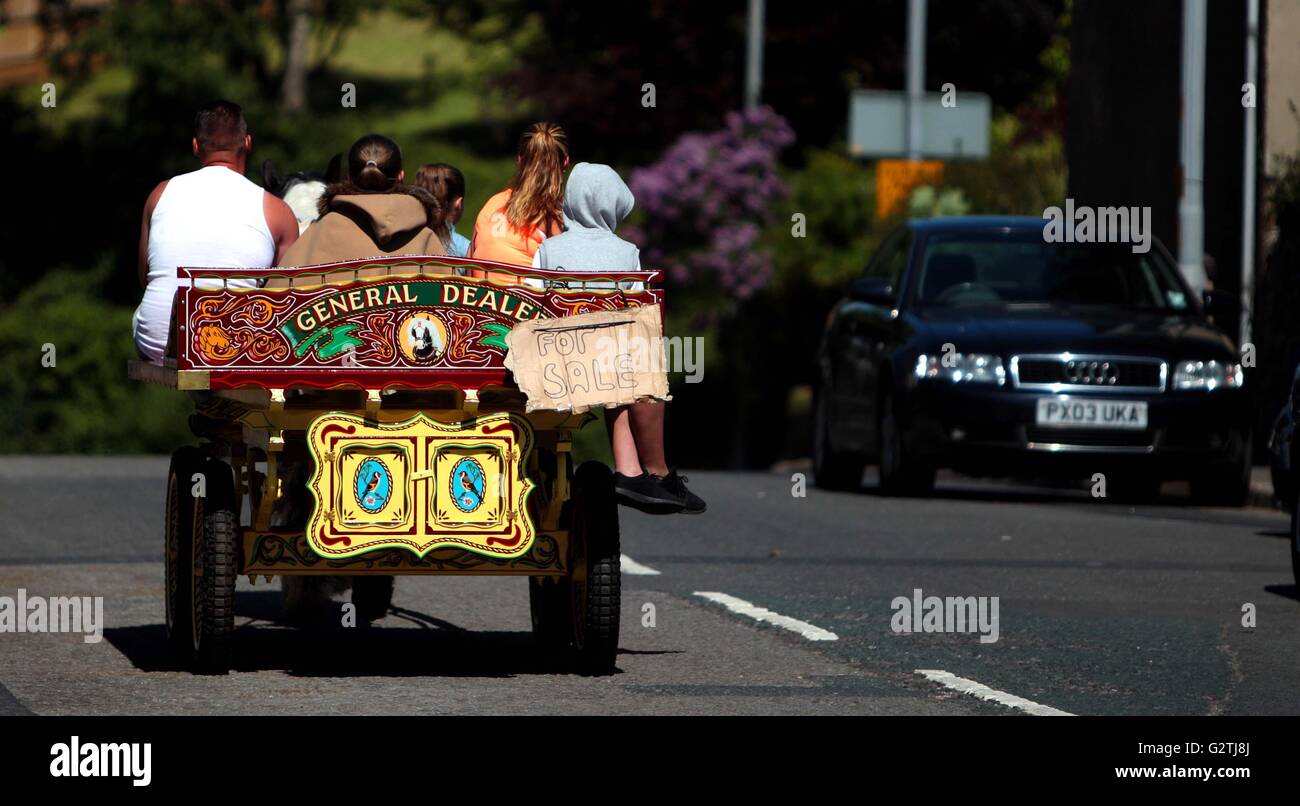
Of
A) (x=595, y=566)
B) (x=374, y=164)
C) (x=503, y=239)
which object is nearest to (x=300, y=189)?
(x=503, y=239)

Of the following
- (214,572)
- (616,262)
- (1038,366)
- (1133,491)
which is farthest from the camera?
(1133,491)

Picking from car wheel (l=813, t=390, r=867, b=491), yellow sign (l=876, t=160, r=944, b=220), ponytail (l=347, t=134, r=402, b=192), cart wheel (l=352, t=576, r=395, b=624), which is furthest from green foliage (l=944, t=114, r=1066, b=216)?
ponytail (l=347, t=134, r=402, b=192)

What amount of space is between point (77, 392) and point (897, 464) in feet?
84.0

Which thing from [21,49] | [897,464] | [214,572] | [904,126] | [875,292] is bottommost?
[897,464]

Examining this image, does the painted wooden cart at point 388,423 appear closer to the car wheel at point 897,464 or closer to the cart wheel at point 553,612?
the cart wheel at point 553,612

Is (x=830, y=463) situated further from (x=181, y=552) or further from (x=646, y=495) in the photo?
(x=181, y=552)

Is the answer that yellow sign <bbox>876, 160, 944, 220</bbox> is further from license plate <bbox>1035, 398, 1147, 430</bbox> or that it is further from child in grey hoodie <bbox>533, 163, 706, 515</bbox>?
child in grey hoodie <bbox>533, 163, 706, 515</bbox>

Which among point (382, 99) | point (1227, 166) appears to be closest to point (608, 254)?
point (1227, 166)

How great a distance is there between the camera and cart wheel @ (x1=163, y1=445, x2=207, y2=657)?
962 centimetres

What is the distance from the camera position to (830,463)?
19.6m

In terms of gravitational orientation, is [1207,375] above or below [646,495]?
above

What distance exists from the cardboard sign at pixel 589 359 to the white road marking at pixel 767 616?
1773mm

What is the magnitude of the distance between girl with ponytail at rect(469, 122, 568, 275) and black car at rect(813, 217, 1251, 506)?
6.84 m

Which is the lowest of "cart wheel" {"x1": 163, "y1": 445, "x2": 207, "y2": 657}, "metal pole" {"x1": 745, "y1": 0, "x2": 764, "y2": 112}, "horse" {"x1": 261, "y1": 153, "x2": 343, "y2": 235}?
"cart wheel" {"x1": 163, "y1": 445, "x2": 207, "y2": 657}
